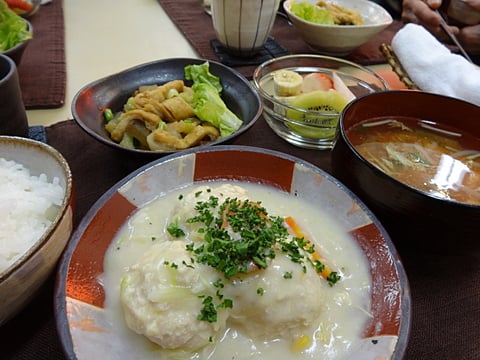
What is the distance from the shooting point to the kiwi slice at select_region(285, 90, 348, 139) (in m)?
1.91

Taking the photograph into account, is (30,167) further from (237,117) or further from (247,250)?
(237,117)

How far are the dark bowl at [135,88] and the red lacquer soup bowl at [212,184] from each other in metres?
0.19

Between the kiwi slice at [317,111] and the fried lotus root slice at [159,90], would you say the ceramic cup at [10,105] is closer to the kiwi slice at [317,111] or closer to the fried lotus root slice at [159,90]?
the fried lotus root slice at [159,90]

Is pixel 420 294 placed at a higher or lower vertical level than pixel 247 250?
lower

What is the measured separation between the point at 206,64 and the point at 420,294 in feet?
4.83

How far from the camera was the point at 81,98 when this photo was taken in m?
1.86

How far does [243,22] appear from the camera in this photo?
2.58 meters

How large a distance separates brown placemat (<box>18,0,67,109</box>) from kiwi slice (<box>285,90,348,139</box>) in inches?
48.2

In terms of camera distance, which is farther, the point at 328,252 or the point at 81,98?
the point at 81,98

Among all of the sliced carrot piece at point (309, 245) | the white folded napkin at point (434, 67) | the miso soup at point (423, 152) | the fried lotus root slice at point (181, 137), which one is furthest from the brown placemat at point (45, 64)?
the white folded napkin at point (434, 67)

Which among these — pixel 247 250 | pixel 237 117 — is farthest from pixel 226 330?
pixel 237 117

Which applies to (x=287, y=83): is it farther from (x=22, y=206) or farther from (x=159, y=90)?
(x=22, y=206)

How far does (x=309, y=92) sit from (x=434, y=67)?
0.74 meters

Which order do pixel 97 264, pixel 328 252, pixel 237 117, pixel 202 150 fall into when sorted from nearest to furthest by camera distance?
pixel 97 264
pixel 328 252
pixel 202 150
pixel 237 117
